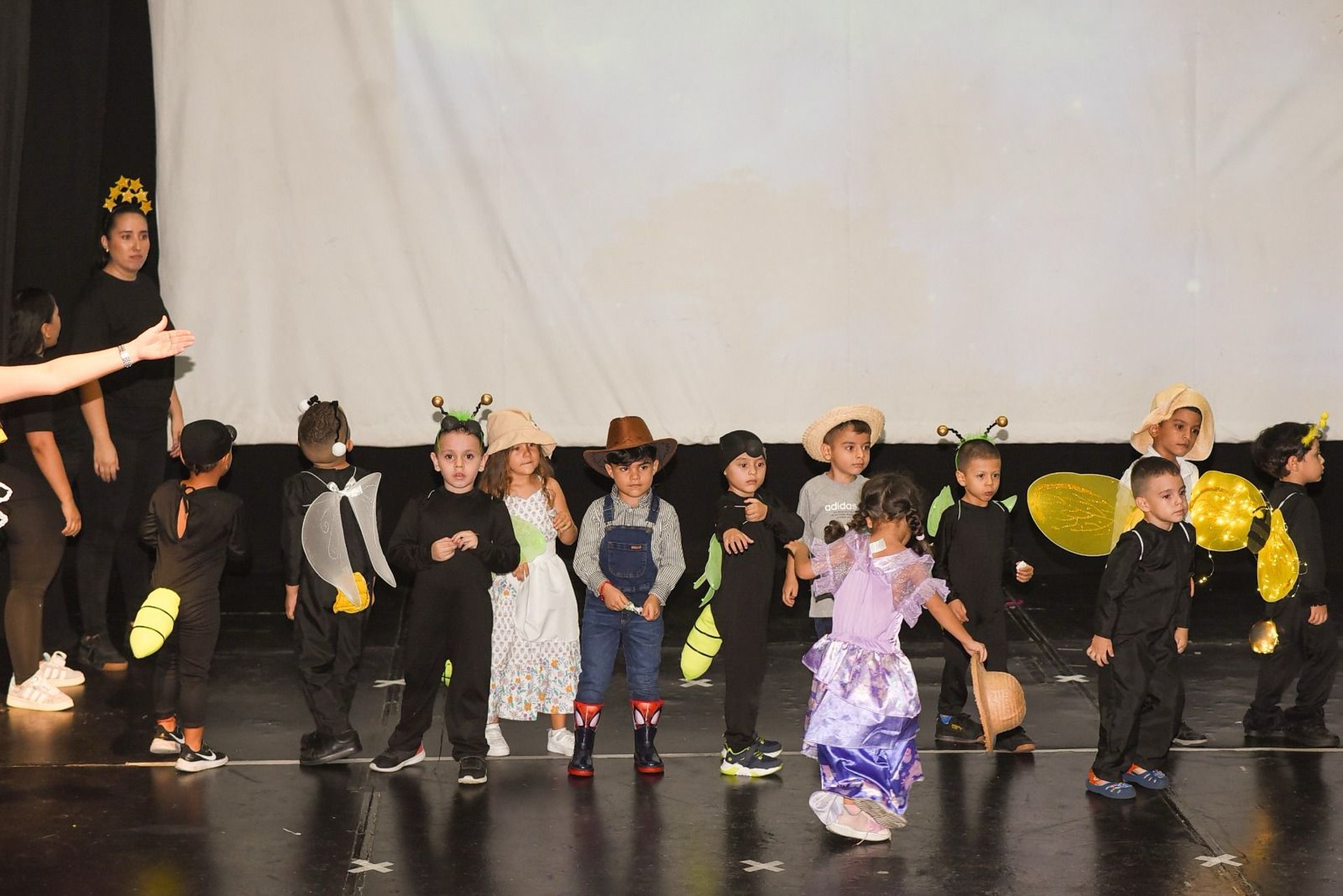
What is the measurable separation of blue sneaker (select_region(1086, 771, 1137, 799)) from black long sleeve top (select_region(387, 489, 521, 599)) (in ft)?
5.92

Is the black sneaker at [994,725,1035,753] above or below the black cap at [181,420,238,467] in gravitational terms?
below

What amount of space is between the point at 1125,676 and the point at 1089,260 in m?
2.99

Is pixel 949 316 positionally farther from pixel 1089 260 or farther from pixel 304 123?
pixel 304 123

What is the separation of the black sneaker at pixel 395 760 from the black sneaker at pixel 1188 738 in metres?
2.38

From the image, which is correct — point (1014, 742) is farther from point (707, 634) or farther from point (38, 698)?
point (38, 698)

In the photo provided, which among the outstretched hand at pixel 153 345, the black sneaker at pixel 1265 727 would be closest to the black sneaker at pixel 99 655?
the outstretched hand at pixel 153 345

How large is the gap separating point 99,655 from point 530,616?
1.92m

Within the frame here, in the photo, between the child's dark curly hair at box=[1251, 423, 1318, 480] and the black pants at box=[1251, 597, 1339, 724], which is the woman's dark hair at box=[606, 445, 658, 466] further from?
the black pants at box=[1251, 597, 1339, 724]

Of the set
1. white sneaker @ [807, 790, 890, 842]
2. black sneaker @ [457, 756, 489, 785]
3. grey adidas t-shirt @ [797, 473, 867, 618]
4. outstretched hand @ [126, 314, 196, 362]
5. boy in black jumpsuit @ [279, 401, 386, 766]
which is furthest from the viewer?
grey adidas t-shirt @ [797, 473, 867, 618]

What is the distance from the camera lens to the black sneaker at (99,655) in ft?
18.5

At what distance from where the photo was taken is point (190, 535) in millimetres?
4559

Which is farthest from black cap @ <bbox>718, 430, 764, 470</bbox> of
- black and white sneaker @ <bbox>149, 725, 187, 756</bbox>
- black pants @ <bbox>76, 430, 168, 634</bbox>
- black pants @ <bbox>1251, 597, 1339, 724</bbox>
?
black pants @ <bbox>76, 430, 168, 634</bbox>

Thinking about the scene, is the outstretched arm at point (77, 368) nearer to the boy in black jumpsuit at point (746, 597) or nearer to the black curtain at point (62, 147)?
the boy in black jumpsuit at point (746, 597)

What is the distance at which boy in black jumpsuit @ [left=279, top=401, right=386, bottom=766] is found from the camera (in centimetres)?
462
